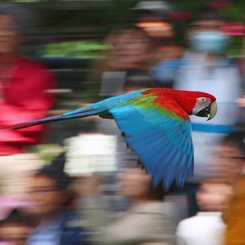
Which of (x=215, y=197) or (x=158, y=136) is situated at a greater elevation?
(x=158, y=136)

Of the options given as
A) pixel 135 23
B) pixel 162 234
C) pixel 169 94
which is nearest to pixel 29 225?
pixel 162 234

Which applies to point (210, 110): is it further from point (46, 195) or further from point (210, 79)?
point (46, 195)

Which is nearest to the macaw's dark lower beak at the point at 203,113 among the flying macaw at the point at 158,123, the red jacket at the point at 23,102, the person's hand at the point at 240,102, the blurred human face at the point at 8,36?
the flying macaw at the point at 158,123

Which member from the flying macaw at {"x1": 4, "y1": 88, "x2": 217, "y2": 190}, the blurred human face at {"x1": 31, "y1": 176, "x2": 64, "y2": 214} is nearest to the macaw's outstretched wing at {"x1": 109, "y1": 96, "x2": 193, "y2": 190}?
the flying macaw at {"x1": 4, "y1": 88, "x2": 217, "y2": 190}

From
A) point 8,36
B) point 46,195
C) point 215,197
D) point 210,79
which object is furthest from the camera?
point 8,36

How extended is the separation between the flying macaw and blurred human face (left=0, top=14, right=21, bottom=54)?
0.35m

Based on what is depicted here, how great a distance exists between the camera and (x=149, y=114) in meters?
3.46

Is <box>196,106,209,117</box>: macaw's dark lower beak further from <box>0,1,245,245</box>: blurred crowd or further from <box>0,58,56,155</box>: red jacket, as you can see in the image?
<box>0,58,56,155</box>: red jacket

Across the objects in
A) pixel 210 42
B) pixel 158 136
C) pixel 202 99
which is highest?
pixel 210 42

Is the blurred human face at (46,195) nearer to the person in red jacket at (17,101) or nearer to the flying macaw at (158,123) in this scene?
the person in red jacket at (17,101)

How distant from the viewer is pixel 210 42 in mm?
3707

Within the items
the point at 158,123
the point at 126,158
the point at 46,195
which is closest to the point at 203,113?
the point at 158,123

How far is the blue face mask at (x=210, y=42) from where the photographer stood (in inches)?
146

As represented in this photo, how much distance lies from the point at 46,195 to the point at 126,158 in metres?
0.34
